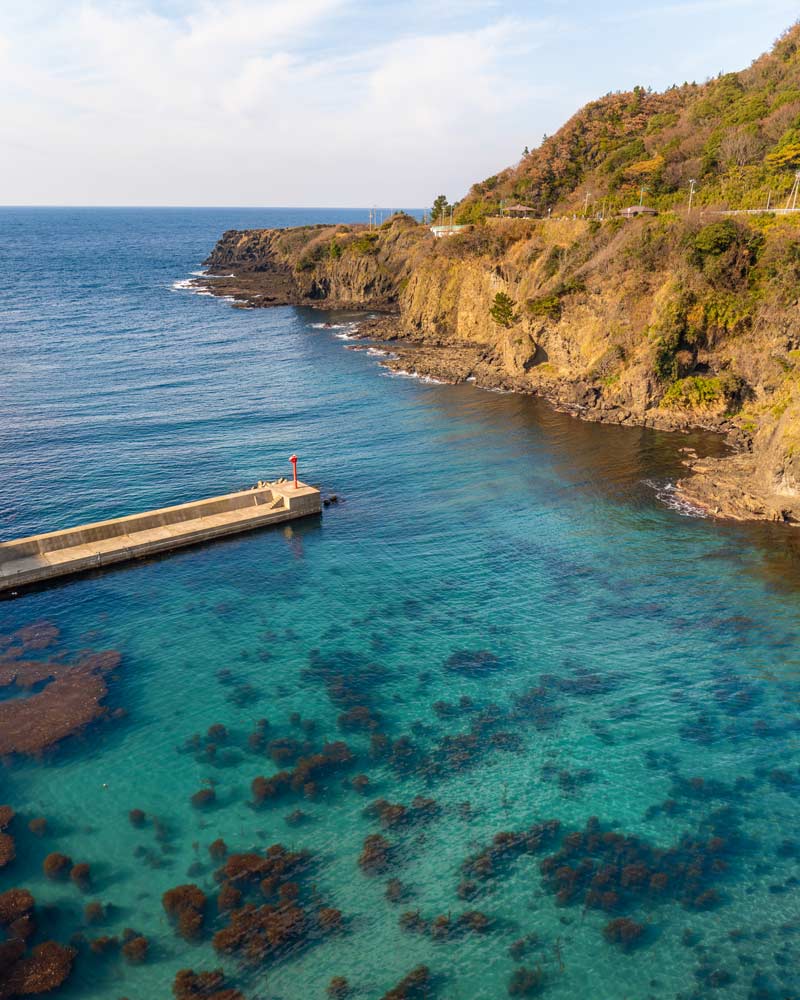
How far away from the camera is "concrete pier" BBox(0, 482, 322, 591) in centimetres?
3750

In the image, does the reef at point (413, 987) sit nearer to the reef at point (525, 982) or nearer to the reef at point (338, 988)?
the reef at point (338, 988)

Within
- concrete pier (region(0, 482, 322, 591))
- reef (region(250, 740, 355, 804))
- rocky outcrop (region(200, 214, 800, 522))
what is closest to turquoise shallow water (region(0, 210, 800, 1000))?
reef (region(250, 740, 355, 804))

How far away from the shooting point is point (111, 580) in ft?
124

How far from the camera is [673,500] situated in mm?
46562

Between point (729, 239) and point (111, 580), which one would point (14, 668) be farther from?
point (729, 239)

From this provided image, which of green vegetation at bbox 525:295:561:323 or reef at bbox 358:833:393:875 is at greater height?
green vegetation at bbox 525:295:561:323

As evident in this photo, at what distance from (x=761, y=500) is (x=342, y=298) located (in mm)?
98128

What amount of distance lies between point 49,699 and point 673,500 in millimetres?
38954

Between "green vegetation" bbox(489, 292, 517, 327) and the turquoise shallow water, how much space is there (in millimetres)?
29654

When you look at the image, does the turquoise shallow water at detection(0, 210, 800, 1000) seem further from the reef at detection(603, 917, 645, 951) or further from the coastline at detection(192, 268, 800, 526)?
the coastline at detection(192, 268, 800, 526)

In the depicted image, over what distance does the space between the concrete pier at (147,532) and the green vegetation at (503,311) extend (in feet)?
154

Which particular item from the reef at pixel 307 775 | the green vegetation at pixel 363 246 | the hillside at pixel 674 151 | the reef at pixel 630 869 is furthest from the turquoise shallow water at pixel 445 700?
the green vegetation at pixel 363 246

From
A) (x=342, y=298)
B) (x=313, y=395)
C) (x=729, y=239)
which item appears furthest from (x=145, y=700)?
(x=342, y=298)

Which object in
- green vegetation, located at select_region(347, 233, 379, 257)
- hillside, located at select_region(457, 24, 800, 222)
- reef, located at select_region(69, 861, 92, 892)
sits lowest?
reef, located at select_region(69, 861, 92, 892)
